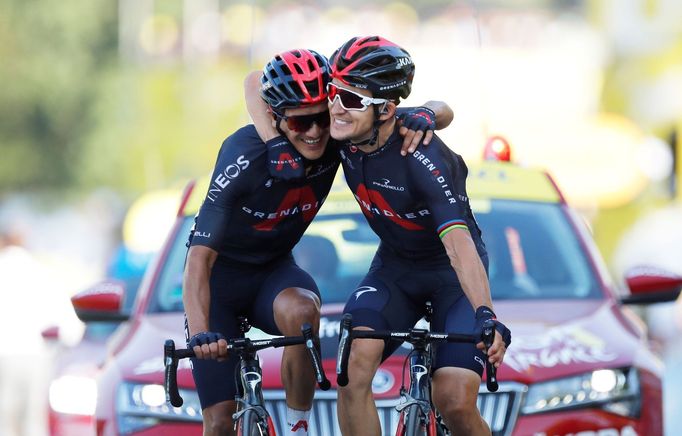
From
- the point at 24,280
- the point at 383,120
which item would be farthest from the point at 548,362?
the point at 24,280

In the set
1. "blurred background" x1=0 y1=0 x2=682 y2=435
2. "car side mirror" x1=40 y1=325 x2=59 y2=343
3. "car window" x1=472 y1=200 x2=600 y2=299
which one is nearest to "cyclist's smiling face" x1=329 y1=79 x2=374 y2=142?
"car window" x1=472 y1=200 x2=600 y2=299

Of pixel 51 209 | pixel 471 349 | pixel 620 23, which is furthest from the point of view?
pixel 51 209

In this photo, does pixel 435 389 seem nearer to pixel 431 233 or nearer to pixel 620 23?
pixel 431 233

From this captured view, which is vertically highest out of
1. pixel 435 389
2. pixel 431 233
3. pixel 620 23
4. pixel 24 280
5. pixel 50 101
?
pixel 50 101

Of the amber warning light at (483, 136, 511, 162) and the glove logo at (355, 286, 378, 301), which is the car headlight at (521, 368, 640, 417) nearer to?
the glove logo at (355, 286, 378, 301)

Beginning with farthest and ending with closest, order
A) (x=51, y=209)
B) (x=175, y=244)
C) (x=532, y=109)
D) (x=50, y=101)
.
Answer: (x=50, y=101) < (x=51, y=209) < (x=532, y=109) < (x=175, y=244)

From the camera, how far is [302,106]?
6.09 m

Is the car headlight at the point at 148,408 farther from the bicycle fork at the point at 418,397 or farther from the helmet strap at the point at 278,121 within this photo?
the helmet strap at the point at 278,121

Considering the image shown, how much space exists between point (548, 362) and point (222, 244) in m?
1.51

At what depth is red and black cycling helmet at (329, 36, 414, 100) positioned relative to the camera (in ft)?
19.5

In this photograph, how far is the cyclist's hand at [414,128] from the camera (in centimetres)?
606

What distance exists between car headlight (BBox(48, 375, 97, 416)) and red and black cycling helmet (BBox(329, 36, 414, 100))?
3.18 m

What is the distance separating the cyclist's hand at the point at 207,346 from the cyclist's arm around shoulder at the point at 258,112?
96cm

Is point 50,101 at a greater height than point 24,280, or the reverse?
point 50,101
